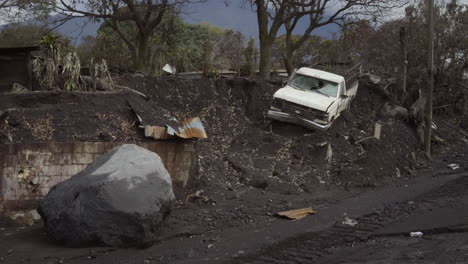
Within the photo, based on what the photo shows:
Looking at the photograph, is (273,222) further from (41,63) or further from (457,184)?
(41,63)

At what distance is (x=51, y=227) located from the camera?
8.77 metres

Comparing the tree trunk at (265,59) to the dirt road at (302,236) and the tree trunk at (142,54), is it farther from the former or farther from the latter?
the dirt road at (302,236)

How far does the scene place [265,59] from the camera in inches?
877

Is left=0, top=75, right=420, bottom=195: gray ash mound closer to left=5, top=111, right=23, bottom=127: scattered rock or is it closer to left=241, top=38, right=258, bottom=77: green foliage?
left=5, top=111, right=23, bottom=127: scattered rock

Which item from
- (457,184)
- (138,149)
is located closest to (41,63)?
(138,149)

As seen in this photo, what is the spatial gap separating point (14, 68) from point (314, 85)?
31.5ft

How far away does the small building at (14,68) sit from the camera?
14.8m

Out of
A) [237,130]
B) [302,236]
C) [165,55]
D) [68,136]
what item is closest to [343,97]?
[237,130]

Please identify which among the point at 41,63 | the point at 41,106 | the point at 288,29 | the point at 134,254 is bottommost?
the point at 134,254

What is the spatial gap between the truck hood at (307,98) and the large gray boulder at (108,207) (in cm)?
734

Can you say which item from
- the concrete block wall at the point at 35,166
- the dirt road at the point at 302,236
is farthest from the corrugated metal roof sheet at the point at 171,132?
the dirt road at the point at 302,236

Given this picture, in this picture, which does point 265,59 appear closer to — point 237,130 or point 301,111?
point 237,130

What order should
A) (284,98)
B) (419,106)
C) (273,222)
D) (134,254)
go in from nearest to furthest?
(134,254) → (273,222) → (284,98) → (419,106)

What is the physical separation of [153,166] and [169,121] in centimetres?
323
